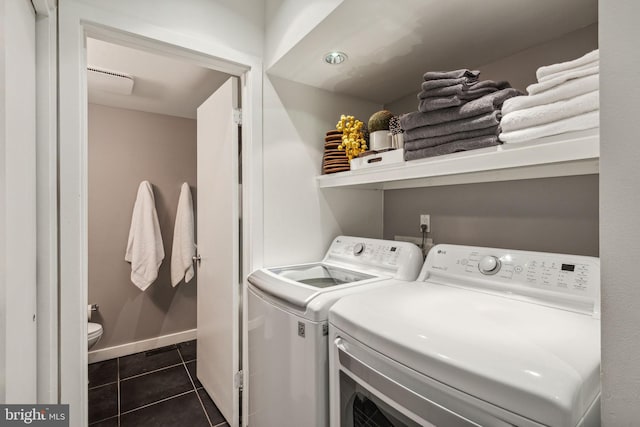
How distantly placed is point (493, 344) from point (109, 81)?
2700mm

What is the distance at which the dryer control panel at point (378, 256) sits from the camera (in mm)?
1315

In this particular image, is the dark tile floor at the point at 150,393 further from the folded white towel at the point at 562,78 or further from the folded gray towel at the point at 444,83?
the folded white towel at the point at 562,78

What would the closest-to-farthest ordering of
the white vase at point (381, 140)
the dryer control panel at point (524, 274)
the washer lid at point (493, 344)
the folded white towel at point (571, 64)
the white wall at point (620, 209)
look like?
the white wall at point (620, 209) < the washer lid at point (493, 344) < the folded white towel at point (571, 64) < the dryer control panel at point (524, 274) < the white vase at point (381, 140)

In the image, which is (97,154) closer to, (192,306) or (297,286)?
(192,306)

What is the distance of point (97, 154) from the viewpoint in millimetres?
2570

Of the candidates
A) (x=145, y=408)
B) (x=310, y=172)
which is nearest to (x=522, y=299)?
(x=310, y=172)

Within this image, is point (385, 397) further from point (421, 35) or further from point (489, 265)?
point (421, 35)

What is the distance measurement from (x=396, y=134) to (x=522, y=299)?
0.79m

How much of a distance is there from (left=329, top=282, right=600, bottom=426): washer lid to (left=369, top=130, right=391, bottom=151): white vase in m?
0.69

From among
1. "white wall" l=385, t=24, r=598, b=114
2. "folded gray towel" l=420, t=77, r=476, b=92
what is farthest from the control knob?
"white wall" l=385, t=24, r=598, b=114

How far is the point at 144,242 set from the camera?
262 centimetres

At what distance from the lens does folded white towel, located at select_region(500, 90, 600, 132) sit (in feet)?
2.42

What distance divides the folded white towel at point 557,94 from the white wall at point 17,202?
133 centimetres

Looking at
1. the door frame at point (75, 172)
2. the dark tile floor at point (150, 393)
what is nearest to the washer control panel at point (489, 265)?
the door frame at point (75, 172)
